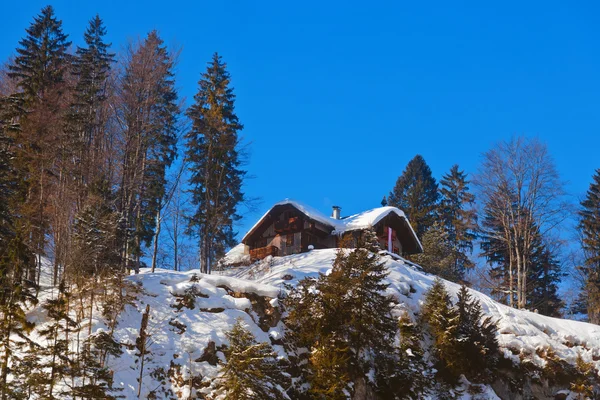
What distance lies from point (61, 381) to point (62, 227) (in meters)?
7.84

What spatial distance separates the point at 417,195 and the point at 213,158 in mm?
20903

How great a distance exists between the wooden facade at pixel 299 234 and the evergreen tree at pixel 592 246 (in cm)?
1103

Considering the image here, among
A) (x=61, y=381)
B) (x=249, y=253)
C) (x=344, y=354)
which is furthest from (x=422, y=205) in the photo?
(x=61, y=381)

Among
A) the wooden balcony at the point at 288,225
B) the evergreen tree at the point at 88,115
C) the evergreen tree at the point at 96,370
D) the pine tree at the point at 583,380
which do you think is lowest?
the pine tree at the point at 583,380

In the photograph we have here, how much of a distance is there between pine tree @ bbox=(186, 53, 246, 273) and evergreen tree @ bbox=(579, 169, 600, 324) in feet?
76.0

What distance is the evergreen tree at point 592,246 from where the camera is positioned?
3750cm

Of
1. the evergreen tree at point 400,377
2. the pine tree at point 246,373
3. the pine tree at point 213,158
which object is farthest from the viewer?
the pine tree at point 213,158

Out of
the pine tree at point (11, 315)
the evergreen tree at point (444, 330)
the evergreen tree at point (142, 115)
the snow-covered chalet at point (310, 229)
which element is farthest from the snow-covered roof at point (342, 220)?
the pine tree at point (11, 315)

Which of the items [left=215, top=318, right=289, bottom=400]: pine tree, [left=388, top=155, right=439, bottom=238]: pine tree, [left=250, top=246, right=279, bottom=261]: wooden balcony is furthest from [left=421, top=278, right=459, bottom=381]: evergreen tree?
[left=388, top=155, right=439, bottom=238]: pine tree

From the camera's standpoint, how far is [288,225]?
40344 mm

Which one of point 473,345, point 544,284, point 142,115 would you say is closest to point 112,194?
point 142,115

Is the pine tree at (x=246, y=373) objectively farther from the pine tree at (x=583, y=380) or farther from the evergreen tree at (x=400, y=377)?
the pine tree at (x=583, y=380)

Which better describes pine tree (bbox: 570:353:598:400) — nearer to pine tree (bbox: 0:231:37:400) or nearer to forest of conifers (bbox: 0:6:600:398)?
forest of conifers (bbox: 0:6:600:398)

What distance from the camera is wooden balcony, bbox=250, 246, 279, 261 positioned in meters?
39.5
